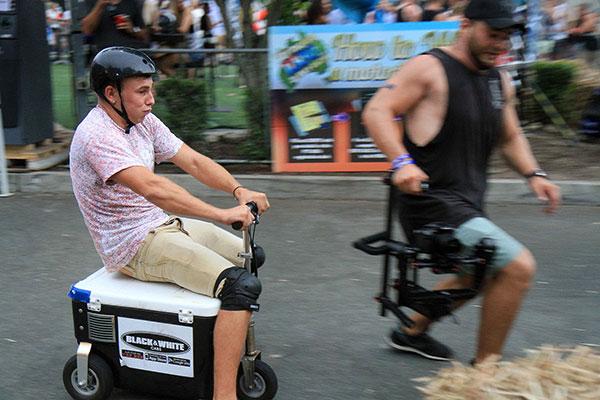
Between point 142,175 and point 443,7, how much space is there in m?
7.20

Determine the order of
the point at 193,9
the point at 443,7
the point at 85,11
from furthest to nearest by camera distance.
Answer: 1. the point at 193,9
2. the point at 443,7
3. the point at 85,11

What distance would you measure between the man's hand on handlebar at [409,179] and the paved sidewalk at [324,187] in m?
3.96

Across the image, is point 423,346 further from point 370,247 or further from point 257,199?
point 257,199

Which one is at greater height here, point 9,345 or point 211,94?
point 211,94

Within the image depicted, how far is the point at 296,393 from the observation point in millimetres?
3547

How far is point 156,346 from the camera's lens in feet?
10.7

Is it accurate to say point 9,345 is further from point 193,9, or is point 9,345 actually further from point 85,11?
point 193,9

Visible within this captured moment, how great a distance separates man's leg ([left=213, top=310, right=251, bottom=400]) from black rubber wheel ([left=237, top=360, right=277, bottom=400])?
17 centimetres

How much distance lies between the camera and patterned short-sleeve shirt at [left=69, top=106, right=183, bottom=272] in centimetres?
320

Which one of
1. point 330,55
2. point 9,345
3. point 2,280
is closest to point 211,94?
point 330,55

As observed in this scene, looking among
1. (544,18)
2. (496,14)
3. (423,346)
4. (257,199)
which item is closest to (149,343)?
(257,199)

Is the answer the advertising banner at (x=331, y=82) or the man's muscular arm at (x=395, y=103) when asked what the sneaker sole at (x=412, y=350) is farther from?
the advertising banner at (x=331, y=82)

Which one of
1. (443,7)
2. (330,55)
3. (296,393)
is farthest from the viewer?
(443,7)

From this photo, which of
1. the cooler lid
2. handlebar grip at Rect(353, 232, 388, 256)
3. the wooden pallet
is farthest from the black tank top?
the wooden pallet
